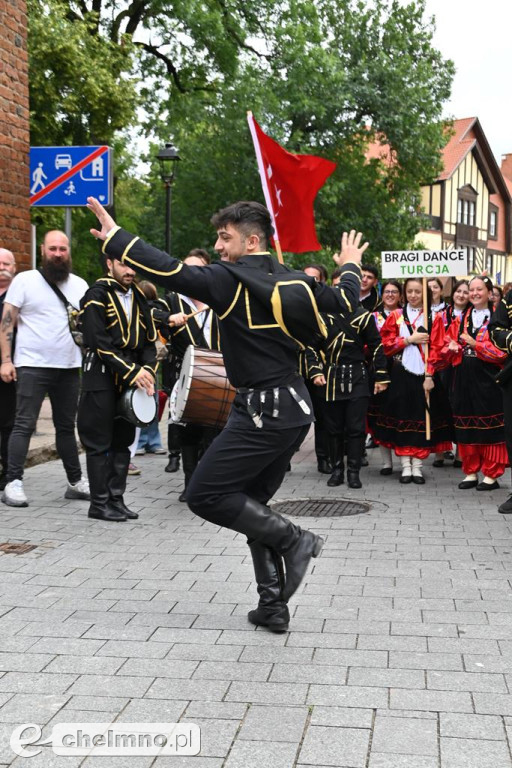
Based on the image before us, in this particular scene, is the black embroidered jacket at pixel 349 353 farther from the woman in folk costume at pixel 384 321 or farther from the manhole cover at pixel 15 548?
the manhole cover at pixel 15 548

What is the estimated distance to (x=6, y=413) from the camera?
818cm

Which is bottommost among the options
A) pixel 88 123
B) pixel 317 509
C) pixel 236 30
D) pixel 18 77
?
pixel 317 509

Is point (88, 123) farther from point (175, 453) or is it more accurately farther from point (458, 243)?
point (458, 243)

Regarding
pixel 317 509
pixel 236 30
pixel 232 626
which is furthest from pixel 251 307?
pixel 236 30

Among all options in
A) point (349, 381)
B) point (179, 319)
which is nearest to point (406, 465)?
point (349, 381)

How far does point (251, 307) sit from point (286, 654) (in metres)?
1.58

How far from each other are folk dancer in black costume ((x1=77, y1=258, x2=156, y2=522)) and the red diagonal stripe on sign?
2.42 m

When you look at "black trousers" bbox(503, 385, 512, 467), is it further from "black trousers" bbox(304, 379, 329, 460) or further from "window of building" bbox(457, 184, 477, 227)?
"window of building" bbox(457, 184, 477, 227)

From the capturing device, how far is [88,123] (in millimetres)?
17766

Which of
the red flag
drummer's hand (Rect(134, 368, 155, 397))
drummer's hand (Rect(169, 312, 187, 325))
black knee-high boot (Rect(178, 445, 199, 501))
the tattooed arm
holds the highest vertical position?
the red flag

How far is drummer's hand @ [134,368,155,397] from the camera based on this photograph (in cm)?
704

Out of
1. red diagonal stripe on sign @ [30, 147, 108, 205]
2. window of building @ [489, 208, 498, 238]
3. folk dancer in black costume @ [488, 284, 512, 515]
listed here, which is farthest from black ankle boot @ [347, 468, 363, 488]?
window of building @ [489, 208, 498, 238]

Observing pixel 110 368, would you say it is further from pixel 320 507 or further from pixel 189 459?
pixel 320 507

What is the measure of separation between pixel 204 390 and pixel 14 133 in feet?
14.1
